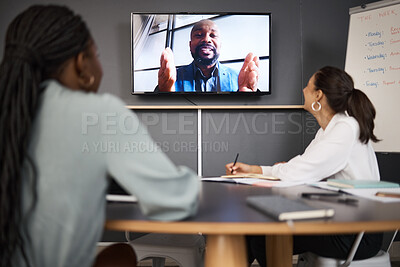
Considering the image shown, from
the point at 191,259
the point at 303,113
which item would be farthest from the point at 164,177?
the point at 303,113

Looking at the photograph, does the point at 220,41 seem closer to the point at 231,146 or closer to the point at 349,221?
the point at 231,146

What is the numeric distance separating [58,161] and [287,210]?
55 cm

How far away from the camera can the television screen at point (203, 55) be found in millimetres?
3314

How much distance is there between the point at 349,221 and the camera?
0.91 m

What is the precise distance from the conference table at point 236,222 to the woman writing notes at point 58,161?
0.05 m

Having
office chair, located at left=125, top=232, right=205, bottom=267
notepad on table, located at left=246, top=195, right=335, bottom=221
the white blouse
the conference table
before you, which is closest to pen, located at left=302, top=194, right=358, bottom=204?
the conference table

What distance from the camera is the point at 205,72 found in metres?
3.34

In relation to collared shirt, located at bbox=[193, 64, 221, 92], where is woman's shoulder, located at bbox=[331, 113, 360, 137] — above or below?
below

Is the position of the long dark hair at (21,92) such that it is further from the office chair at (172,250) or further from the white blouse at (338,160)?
the white blouse at (338,160)

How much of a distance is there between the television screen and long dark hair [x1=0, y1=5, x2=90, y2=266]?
7.86 ft

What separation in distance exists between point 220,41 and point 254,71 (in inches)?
15.2

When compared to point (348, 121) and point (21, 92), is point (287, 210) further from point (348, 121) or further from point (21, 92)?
point (348, 121)

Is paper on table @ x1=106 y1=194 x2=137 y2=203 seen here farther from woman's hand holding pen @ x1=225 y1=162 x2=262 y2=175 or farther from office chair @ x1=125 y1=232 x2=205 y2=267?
woman's hand holding pen @ x1=225 y1=162 x2=262 y2=175

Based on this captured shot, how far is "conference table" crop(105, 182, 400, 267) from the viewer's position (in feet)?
2.92
